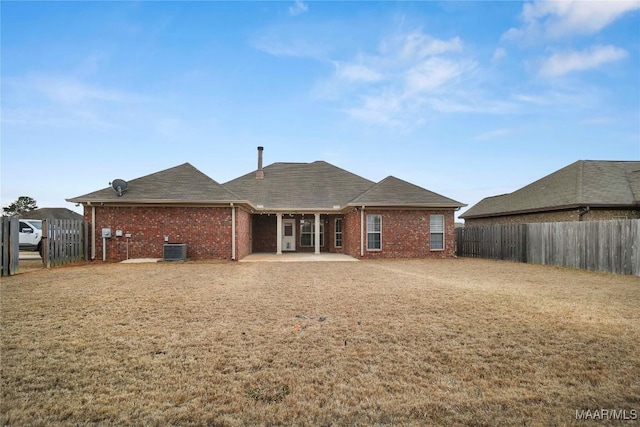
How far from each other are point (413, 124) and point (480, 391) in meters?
17.6

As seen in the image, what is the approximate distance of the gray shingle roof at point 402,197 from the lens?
16.0 m

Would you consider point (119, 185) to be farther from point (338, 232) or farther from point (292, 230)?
point (338, 232)

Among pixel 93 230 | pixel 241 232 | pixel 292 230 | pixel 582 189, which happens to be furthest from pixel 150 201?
pixel 582 189

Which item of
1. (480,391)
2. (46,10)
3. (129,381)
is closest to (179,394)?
(129,381)

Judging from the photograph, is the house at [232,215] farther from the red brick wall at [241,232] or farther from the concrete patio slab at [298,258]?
the concrete patio slab at [298,258]

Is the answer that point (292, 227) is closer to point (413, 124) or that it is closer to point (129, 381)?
point (413, 124)

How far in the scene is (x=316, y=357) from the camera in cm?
370

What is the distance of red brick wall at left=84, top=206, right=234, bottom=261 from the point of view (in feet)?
48.9

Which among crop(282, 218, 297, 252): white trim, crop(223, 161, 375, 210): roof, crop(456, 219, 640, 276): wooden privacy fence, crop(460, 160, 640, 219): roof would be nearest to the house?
crop(223, 161, 375, 210): roof

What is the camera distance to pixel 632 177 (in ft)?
56.4

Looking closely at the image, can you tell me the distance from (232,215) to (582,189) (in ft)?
55.7

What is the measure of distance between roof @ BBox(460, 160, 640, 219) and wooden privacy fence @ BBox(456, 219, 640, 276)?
8.81 ft

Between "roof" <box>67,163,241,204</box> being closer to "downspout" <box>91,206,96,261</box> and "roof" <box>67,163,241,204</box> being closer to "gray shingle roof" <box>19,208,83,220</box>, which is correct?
"downspout" <box>91,206,96,261</box>

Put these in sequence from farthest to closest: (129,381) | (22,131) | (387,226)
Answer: (387,226)
(22,131)
(129,381)
